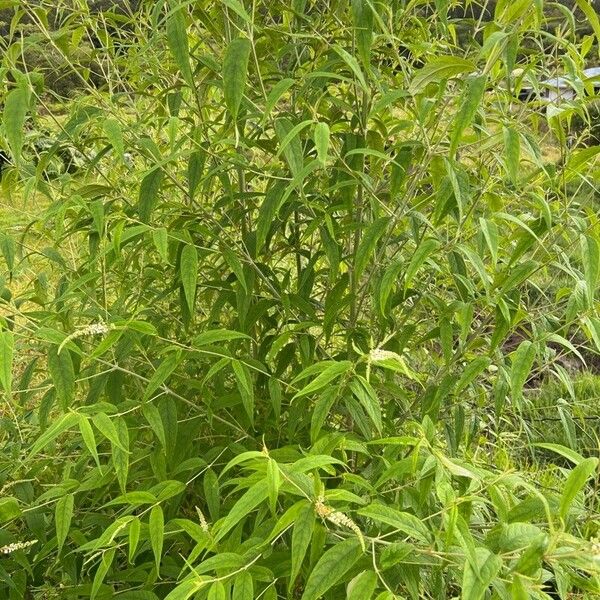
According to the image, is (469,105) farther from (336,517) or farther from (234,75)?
(336,517)

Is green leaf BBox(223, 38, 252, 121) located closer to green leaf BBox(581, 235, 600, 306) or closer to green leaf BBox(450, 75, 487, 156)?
green leaf BBox(450, 75, 487, 156)

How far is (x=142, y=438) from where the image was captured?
1.88 meters

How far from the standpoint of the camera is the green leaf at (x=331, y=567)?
1.01 meters

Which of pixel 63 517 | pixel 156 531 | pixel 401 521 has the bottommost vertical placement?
pixel 63 517

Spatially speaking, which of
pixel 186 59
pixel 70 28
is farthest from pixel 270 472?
pixel 70 28

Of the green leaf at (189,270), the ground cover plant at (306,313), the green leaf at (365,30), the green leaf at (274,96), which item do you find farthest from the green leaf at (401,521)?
the green leaf at (365,30)

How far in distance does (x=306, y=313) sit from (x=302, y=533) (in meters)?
0.72

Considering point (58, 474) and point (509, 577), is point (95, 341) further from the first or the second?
point (509, 577)

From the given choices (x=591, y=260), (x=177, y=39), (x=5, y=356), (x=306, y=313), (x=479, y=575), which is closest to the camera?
(x=479, y=575)

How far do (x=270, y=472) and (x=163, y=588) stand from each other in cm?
99

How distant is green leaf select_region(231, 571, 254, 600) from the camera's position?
103 centimetres

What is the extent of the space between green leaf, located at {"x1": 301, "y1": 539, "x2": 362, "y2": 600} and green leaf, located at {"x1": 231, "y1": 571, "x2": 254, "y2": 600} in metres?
0.08

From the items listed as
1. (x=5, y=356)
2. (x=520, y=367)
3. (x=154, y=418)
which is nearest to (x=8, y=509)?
(x=154, y=418)

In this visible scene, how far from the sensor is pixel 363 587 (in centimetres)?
97
